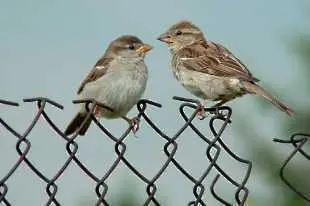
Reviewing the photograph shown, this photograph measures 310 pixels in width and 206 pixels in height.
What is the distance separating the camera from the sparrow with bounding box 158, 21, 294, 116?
314 inches

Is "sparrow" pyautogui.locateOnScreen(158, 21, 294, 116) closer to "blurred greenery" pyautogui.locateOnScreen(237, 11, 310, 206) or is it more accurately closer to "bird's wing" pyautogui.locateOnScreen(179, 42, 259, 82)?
"bird's wing" pyautogui.locateOnScreen(179, 42, 259, 82)

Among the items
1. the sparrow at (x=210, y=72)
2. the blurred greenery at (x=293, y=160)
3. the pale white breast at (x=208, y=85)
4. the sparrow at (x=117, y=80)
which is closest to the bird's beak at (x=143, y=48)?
the sparrow at (x=117, y=80)

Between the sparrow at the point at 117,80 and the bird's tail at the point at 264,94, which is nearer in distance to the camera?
the sparrow at the point at 117,80

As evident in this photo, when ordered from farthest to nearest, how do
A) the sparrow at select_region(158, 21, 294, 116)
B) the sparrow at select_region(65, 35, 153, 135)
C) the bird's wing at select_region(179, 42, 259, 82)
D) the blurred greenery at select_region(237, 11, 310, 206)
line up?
the blurred greenery at select_region(237, 11, 310, 206) → the bird's wing at select_region(179, 42, 259, 82) → the sparrow at select_region(158, 21, 294, 116) → the sparrow at select_region(65, 35, 153, 135)

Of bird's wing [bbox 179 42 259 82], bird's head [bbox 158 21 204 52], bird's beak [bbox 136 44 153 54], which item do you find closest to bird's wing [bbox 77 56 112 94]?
bird's beak [bbox 136 44 153 54]

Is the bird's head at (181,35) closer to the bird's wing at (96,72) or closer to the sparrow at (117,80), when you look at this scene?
the sparrow at (117,80)

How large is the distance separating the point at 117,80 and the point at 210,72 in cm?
162

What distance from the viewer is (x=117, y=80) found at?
22.2ft

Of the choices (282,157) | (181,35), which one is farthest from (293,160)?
(181,35)

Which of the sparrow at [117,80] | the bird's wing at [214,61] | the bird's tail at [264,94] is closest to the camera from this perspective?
the sparrow at [117,80]

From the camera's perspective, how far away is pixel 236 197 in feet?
16.5

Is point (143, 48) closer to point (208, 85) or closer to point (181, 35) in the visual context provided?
point (208, 85)

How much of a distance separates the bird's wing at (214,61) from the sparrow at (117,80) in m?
→ 1.10

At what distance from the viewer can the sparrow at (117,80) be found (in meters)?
6.49
